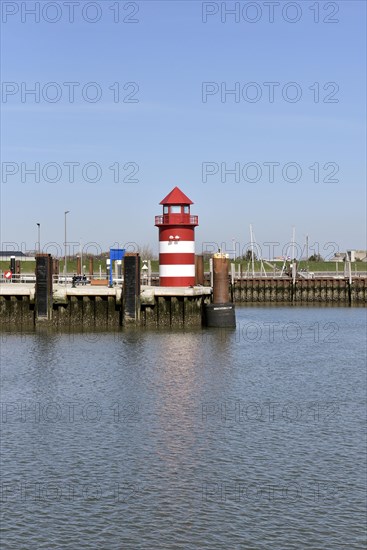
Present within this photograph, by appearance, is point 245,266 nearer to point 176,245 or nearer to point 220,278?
point 176,245

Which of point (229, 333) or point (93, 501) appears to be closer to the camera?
point (93, 501)

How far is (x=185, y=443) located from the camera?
25875 millimetres

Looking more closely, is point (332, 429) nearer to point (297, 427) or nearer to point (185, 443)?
point (297, 427)

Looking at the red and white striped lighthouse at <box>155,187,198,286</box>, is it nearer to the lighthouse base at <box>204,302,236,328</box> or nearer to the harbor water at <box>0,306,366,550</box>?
the lighthouse base at <box>204,302,236,328</box>

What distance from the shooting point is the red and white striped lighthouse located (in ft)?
195

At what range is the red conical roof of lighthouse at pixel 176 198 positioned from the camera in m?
60.3

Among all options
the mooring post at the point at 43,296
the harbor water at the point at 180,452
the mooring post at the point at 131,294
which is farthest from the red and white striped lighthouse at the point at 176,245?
the harbor water at the point at 180,452

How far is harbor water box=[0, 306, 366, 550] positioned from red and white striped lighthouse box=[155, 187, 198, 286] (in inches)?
601

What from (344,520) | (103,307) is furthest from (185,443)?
(103,307)

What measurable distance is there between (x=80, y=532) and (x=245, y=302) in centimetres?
8116

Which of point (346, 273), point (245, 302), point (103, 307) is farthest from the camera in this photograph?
point (346, 273)

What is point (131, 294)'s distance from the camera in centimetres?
5500

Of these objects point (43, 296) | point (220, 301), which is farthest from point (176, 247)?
point (43, 296)

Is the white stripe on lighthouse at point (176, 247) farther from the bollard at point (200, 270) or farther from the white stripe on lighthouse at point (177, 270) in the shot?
the bollard at point (200, 270)
